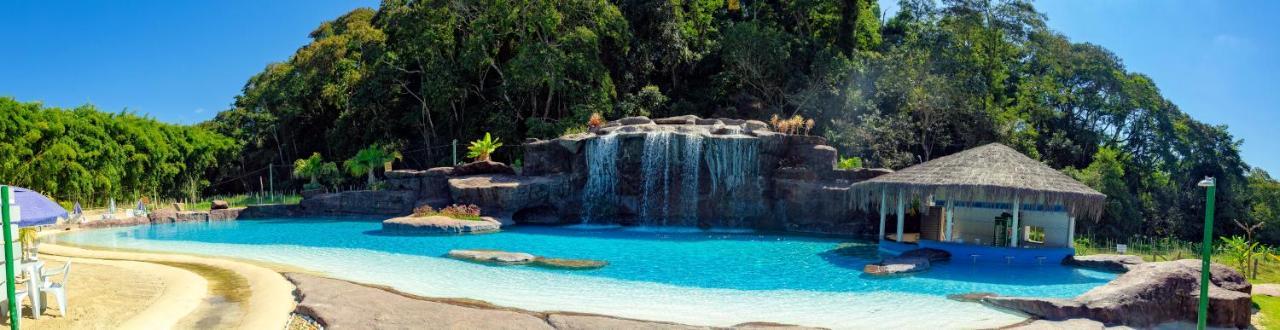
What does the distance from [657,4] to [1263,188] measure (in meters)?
19.1

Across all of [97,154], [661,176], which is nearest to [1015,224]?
[661,176]

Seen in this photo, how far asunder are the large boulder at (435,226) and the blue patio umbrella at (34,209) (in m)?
9.01

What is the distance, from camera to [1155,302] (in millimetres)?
7551

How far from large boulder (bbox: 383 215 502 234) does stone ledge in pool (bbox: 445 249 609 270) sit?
13.4ft

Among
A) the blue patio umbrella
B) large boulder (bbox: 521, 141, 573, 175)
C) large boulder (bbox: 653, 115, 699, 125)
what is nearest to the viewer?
the blue patio umbrella

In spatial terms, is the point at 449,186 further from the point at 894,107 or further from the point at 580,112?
the point at 894,107

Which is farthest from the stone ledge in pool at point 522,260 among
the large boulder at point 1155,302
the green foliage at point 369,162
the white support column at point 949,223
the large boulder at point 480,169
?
the green foliage at point 369,162

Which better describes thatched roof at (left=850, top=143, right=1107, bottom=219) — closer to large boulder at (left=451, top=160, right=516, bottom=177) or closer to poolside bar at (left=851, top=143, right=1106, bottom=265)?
poolside bar at (left=851, top=143, right=1106, bottom=265)

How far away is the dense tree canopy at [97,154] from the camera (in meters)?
19.4

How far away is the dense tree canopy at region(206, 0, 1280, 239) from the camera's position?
22453 mm

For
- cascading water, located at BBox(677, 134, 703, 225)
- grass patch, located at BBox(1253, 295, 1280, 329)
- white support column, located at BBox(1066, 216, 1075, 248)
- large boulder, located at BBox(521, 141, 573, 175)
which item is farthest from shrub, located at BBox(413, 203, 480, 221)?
grass patch, located at BBox(1253, 295, 1280, 329)

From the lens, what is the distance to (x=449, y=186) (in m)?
19.9

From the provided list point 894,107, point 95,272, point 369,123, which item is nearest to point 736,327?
point 95,272

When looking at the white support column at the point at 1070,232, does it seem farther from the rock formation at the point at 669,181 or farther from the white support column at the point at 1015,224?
the rock formation at the point at 669,181
